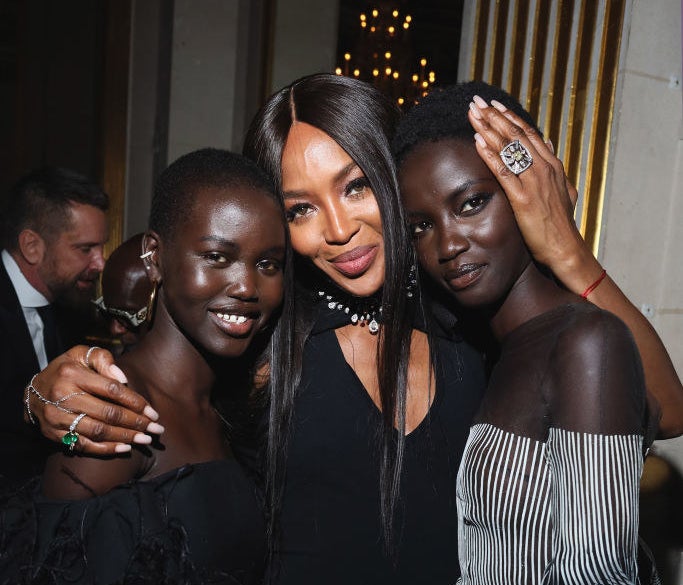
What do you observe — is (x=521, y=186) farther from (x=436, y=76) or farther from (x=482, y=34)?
(x=436, y=76)

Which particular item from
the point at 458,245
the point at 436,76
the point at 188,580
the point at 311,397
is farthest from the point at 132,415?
the point at 436,76

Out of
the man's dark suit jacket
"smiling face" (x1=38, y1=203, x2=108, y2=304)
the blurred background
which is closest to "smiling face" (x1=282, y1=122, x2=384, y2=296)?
the blurred background

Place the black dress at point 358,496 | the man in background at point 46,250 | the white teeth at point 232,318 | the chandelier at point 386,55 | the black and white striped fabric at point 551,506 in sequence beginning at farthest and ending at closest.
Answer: the chandelier at point 386,55 → the man in background at point 46,250 → the black dress at point 358,496 → the white teeth at point 232,318 → the black and white striped fabric at point 551,506

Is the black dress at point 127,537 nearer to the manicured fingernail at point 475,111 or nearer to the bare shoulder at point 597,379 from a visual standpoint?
the bare shoulder at point 597,379

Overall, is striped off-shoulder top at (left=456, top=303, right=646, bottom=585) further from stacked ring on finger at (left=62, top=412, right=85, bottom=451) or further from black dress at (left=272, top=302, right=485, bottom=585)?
stacked ring on finger at (left=62, top=412, right=85, bottom=451)

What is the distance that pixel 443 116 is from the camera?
5.04ft

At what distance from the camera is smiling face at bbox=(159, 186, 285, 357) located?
4.96ft

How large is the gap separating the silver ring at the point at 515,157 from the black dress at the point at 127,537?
0.88 m

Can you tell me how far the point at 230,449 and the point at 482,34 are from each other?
2206mm

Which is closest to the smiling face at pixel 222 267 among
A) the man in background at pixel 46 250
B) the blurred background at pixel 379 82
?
the blurred background at pixel 379 82

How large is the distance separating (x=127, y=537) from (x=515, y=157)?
1.04 meters

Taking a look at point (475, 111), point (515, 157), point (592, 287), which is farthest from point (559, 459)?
point (475, 111)

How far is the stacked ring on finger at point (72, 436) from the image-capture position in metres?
1.34

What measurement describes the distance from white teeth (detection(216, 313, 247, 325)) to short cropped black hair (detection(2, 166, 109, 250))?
2.21 meters
